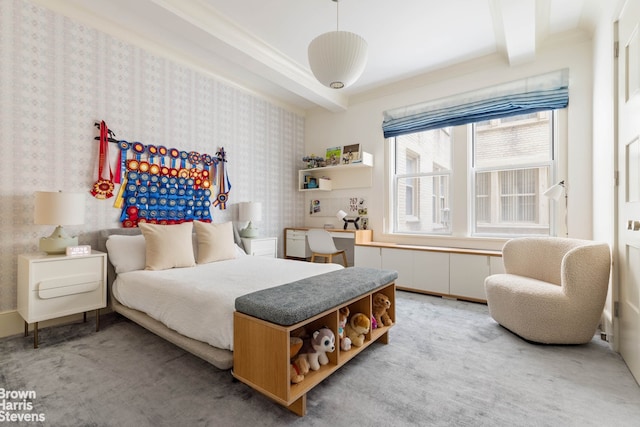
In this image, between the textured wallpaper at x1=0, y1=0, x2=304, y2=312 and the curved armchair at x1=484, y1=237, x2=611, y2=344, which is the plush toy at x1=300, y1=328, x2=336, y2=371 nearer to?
the curved armchair at x1=484, y1=237, x2=611, y2=344

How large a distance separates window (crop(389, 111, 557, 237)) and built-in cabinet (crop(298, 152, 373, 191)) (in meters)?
0.42

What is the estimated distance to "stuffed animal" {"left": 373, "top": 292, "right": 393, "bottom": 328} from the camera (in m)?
2.28

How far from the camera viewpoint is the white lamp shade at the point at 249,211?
Result: 3.95 metres

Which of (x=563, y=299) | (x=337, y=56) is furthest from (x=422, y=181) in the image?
(x=337, y=56)

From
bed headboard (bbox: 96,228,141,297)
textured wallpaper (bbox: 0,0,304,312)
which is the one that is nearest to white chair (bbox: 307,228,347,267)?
textured wallpaper (bbox: 0,0,304,312)

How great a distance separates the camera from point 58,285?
7.54 feet

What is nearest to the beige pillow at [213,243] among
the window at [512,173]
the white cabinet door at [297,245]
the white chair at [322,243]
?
the white chair at [322,243]

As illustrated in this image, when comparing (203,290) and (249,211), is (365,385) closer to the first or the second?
(203,290)

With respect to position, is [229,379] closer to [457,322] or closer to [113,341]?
[113,341]

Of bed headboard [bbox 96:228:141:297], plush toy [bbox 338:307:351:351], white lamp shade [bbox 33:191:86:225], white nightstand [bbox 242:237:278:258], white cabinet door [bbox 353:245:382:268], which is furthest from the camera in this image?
white cabinet door [bbox 353:245:382:268]

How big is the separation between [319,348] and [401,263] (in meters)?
2.40

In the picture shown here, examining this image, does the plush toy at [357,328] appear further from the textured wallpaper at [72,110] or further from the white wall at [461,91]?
the textured wallpaper at [72,110]

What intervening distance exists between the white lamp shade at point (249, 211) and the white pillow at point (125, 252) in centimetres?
133

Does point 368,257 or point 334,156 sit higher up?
point 334,156
